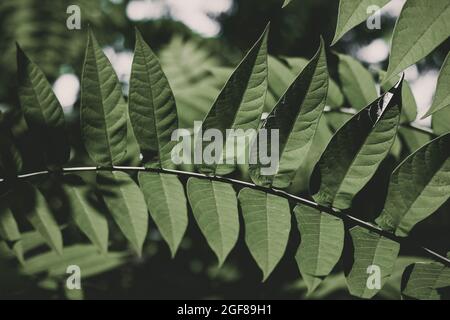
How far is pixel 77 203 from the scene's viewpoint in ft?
2.66

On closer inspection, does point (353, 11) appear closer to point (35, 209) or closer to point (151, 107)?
point (151, 107)

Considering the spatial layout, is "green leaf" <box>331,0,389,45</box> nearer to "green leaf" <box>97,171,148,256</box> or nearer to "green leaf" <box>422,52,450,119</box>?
"green leaf" <box>422,52,450,119</box>

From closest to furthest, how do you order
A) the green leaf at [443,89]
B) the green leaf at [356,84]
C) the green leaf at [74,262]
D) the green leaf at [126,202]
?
the green leaf at [443,89] < the green leaf at [126,202] < the green leaf at [356,84] < the green leaf at [74,262]

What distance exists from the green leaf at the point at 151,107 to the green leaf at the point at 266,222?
14 centimetres

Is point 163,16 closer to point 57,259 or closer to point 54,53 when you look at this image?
point 54,53

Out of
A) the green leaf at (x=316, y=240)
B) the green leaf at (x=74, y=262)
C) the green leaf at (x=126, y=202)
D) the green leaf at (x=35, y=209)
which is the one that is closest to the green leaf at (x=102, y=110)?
the green leaf at (x=126, y=202)

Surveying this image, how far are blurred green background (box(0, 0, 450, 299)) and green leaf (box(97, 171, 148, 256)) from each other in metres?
0.12

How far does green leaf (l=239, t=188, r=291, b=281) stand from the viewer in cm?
68

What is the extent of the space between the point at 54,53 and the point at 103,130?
1549 millimetres

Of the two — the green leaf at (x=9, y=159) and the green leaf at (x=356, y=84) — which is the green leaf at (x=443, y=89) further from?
the green leaf at (x=9, y=159)

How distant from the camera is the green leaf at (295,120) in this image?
63cm

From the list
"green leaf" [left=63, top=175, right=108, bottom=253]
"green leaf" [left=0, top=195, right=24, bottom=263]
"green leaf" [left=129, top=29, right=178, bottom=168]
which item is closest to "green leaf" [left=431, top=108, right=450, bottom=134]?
"green leaf" [left=129, top=29, right=178, bottom=168]

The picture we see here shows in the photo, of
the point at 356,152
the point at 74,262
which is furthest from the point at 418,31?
the point at 74,262

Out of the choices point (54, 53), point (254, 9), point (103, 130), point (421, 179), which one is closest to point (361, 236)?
point (421, 179)
